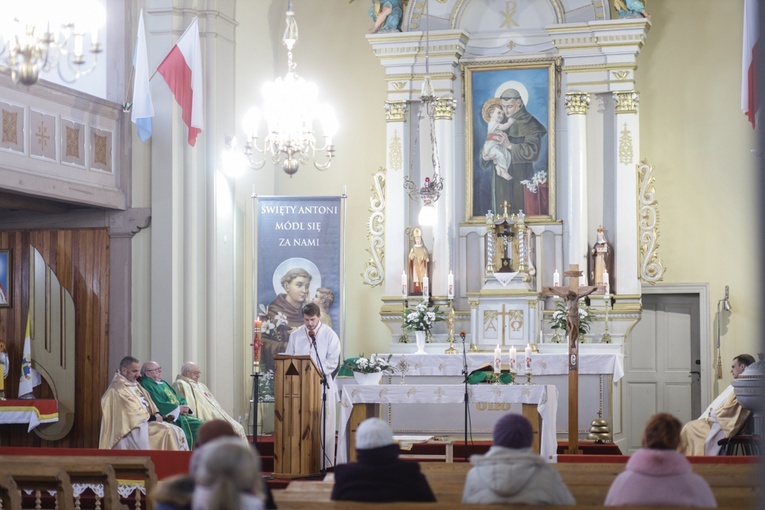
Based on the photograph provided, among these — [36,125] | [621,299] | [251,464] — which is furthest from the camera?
[621,299]

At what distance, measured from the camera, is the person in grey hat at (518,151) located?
47.1 feet

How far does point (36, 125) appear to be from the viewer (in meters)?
11.1

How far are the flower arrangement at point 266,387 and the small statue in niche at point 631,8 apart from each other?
6122 millimetres

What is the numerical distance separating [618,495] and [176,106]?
8.66m

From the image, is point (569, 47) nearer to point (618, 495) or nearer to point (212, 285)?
point (212, 285)

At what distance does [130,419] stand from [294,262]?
3.65 metres

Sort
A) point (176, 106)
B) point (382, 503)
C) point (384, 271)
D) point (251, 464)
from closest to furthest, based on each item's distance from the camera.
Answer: point (251, 464), point (382, 503), point (176, 106), point (384, 271)

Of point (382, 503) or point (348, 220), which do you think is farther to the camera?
point (348, 220)

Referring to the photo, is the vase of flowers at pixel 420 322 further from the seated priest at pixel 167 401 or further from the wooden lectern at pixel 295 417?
the wooden lectern at pixel 295 417

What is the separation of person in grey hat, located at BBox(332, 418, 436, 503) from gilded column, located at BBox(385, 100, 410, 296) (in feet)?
30.2

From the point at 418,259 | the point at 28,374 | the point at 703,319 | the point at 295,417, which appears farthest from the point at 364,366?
the point at 703,319

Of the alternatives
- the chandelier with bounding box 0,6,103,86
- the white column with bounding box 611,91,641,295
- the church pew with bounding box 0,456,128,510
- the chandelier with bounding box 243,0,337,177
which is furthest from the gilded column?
the church pew with bounding box 0,456,128,510

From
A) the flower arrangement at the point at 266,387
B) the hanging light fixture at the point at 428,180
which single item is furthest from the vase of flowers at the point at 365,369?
the hanging light fixture at the point at 428,180

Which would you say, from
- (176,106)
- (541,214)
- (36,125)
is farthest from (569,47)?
(36,125)
